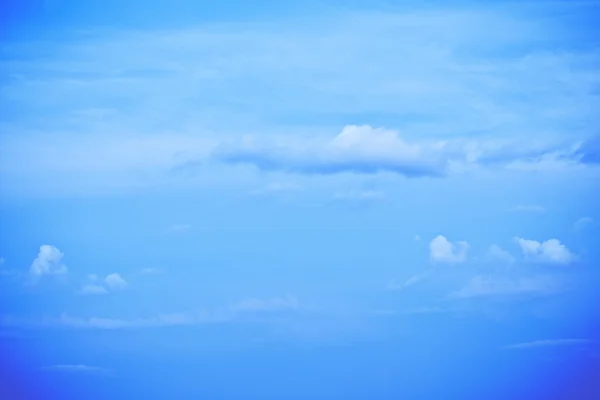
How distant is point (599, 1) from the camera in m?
3.13

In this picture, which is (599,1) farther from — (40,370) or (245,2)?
(40,370)

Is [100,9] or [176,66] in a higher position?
[100,9]

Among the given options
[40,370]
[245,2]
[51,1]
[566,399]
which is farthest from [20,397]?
[566,399]

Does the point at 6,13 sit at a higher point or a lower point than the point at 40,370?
higher

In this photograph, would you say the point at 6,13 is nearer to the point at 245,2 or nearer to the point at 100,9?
the point at 100,9

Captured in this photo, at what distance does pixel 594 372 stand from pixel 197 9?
3145mm

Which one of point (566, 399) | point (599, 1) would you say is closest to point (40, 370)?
point (566, 399)

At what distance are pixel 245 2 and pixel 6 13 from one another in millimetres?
1420

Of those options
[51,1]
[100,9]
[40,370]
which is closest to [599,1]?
[100,9]

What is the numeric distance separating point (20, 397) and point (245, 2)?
8.77 feet

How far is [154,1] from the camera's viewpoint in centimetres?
315

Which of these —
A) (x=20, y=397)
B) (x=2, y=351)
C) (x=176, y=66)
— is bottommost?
(x=20, y=397)

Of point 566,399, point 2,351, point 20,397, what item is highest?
point 2,351

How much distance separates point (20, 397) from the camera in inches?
125
